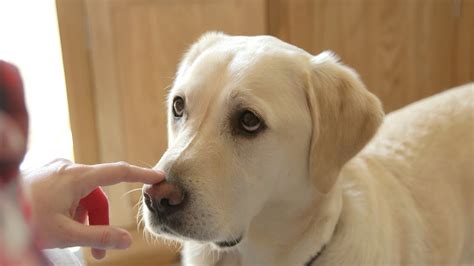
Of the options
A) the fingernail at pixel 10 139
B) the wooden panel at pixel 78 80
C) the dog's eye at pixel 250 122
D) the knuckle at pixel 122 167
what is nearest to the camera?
the fingernail at pixel 10 139

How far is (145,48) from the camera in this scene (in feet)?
7.04

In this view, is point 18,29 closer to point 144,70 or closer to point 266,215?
point 144,70

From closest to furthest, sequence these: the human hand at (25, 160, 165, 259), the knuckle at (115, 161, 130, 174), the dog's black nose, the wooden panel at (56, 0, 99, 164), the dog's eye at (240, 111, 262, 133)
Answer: the human hand at (25, 160, 165, 259), the knuckle at (115, 161, 130, 174), the dog's black nose, the dog's eye at (240, 111, 262, 133), the wooden panel at (56, 0, 99, 164)

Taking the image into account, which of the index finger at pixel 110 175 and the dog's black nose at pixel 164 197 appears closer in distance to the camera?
the index finger at pixel 110 175

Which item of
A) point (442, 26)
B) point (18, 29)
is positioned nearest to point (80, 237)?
point (18, 29)

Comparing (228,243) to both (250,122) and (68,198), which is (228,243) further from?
(68,198)

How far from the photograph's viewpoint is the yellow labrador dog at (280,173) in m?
1.04

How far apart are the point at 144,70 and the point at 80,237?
4.89 ft

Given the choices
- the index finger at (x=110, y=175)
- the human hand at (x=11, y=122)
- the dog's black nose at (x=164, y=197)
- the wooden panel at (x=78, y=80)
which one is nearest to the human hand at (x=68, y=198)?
the index finger at (x=110, y=175)

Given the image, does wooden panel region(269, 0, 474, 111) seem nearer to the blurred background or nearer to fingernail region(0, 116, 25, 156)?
the blurred background

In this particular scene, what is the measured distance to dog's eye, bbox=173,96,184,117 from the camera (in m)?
1.19

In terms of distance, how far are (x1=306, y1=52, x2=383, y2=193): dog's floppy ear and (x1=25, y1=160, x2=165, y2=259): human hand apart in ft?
1.57

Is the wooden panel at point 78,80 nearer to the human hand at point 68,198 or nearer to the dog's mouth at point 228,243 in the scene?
the dog's mouth at point 228,243

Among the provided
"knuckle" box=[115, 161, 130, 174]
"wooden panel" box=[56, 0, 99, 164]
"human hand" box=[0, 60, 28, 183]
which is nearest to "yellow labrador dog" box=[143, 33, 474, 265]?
"knuckle" box=[115, 161, 130, 174]
